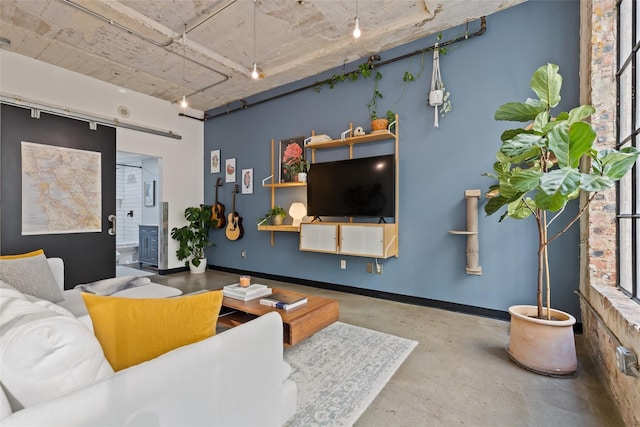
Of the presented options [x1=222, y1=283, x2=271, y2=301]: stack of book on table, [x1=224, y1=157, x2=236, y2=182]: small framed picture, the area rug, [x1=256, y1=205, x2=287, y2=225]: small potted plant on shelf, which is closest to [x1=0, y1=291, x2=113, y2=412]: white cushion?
the area rug

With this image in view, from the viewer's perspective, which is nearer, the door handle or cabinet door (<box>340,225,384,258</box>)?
cabinet door (<box>340,225,384,258</box>)

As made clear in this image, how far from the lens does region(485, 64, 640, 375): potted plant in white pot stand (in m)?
1.46

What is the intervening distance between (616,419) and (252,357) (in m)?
1.89

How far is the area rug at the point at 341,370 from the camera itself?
150 centimetres

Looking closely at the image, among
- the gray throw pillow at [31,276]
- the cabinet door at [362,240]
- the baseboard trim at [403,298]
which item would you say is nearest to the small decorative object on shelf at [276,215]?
the baseboard trim at [403,298]

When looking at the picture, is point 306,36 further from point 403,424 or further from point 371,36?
point 403,424

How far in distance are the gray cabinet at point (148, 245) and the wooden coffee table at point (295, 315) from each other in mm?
3644

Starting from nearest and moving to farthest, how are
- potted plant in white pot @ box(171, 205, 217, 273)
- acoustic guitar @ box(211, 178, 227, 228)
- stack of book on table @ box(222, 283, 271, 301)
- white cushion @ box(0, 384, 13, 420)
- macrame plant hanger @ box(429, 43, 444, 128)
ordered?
white cushion @ box(0, 384, 13, 420), stack of book on table @ box(222, 283, 271, 301), macrame plant hanger @ box(429, 43, 444, 128), potted plant in white pot @ box(171, 205, 217, 273), acoustic guitar @ box(211, 178, 227, 228)

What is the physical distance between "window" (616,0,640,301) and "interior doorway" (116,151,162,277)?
5.61 metres

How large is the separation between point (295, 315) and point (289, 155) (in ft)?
8.87

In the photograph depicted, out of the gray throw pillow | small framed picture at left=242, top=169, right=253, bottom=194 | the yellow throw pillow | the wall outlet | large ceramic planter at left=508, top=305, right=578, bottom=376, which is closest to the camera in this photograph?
the yellow throw pillow

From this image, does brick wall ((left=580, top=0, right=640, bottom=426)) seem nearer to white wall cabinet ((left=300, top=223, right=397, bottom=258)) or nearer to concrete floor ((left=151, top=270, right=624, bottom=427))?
concrete floor ((left=151, top=270, right=624, bottom=427))

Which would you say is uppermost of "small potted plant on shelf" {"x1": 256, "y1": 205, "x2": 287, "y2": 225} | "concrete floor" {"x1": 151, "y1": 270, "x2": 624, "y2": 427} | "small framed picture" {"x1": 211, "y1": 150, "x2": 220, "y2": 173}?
"small framed picture" {"x1": 211, "y1": 150, "x2": 220, "y2": 173}

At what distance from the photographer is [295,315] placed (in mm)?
2021
